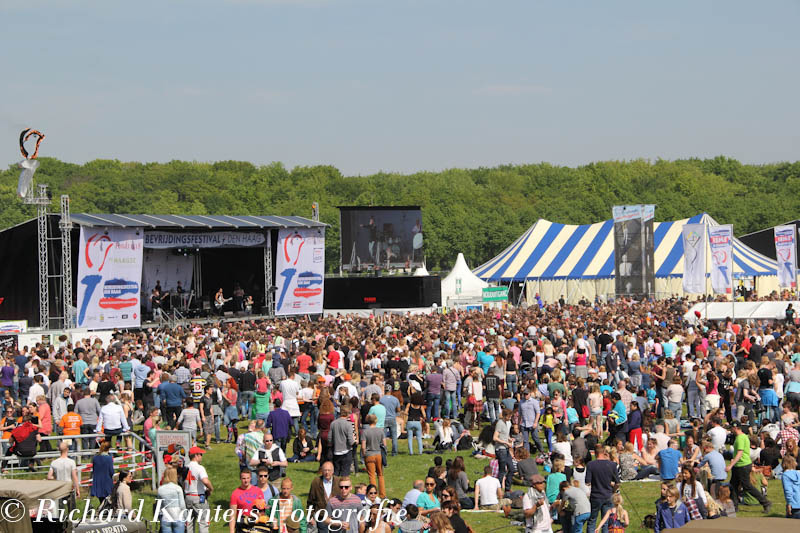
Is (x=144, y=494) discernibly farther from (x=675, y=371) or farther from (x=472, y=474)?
(x=675, y=371)

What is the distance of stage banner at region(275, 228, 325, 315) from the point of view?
32031 mm

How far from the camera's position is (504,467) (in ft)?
37.2

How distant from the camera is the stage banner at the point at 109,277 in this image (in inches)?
1026

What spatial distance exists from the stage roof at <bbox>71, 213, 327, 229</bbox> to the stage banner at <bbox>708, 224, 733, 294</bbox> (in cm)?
1269

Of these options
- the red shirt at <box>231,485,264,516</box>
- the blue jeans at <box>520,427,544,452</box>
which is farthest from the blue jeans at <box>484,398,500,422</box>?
the red shirt at <box>231,485,264,516</box>

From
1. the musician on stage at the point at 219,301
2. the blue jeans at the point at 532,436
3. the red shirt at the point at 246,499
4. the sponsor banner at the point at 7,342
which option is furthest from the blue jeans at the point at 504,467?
the musician on stage at the point at 219,301

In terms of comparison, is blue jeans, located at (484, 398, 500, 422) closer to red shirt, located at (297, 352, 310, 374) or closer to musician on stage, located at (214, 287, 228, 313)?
red shirt, located at (297, 352, 310, 374)

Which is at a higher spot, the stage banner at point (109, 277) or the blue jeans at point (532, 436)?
the stage banner at point (109, 277)

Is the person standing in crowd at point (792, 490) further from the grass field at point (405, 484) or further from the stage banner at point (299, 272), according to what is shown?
the stage banner at point (299, 272)

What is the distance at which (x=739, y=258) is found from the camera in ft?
133

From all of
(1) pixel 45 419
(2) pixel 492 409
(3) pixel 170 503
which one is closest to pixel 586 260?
(2) pixel 492 409

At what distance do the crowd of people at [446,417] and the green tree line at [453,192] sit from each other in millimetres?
52985

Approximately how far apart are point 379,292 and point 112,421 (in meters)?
26.2

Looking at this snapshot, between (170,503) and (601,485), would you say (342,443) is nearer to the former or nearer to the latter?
(170,503)
